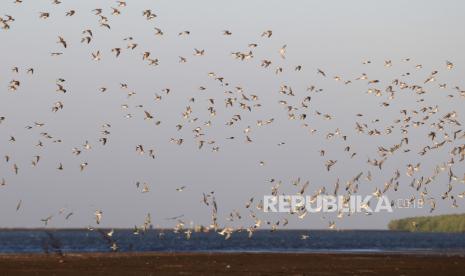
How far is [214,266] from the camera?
5966cm

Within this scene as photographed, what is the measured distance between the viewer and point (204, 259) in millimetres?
68375

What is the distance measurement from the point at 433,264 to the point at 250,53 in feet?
66.6

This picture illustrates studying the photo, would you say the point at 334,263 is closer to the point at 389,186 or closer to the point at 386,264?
the point at 386,264

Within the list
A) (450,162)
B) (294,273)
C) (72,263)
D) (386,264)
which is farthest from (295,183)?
(72,263)

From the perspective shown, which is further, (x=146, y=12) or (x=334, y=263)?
(x=334, y=263)

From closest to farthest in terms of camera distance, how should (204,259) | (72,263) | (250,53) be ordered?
(250,53), (72,263), (204,259)

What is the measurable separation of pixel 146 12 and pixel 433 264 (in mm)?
24392

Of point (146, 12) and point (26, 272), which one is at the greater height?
point (146, 12)

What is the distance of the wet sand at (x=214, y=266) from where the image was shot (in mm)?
53500

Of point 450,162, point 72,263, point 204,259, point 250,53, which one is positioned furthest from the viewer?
point 204,259

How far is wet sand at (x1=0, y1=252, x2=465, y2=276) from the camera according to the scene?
53500mm

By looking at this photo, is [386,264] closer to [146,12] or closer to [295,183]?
[295,183]

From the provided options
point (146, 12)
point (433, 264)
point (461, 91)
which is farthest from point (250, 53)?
point (433, 264)

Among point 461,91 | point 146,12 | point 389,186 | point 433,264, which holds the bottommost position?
point 433,264
